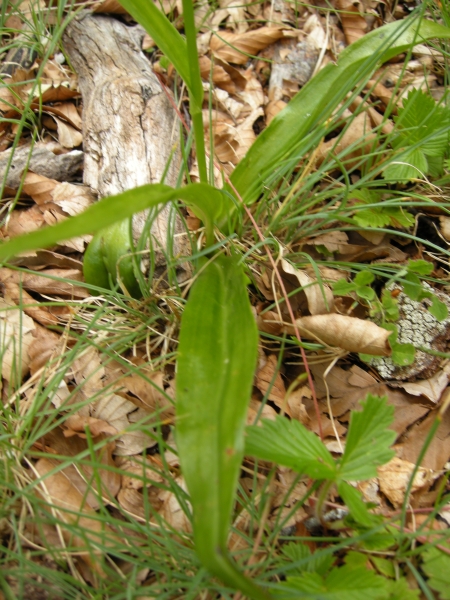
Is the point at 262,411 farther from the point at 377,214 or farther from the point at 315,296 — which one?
the point at 377,214

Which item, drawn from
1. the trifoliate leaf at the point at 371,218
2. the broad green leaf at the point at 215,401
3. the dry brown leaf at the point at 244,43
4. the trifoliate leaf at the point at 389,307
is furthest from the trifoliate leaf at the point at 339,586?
the dry brown leaf at the point at 244,43

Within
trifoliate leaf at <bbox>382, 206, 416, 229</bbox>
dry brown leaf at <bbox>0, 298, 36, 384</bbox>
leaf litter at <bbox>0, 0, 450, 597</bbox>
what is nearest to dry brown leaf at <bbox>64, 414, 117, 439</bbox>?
leaf litter at <bbox>0, 0, 450, 597</bbox>

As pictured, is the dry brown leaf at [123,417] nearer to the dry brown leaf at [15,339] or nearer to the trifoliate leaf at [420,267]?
the dry brown leaf at [15,339]

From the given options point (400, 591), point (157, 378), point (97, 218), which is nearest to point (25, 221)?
point (157, 378)

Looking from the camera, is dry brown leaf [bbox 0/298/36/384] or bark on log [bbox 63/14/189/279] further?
bark on log [bbox 63/14/189/279]

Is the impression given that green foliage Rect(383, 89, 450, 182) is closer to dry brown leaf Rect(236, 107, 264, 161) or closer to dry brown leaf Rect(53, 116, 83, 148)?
dry brown leaf Rect(236, 107, 264, 161)

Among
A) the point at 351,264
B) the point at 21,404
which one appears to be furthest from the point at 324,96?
the point at 21,404

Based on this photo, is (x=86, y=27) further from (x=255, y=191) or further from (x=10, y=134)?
(x=255, y=191)
